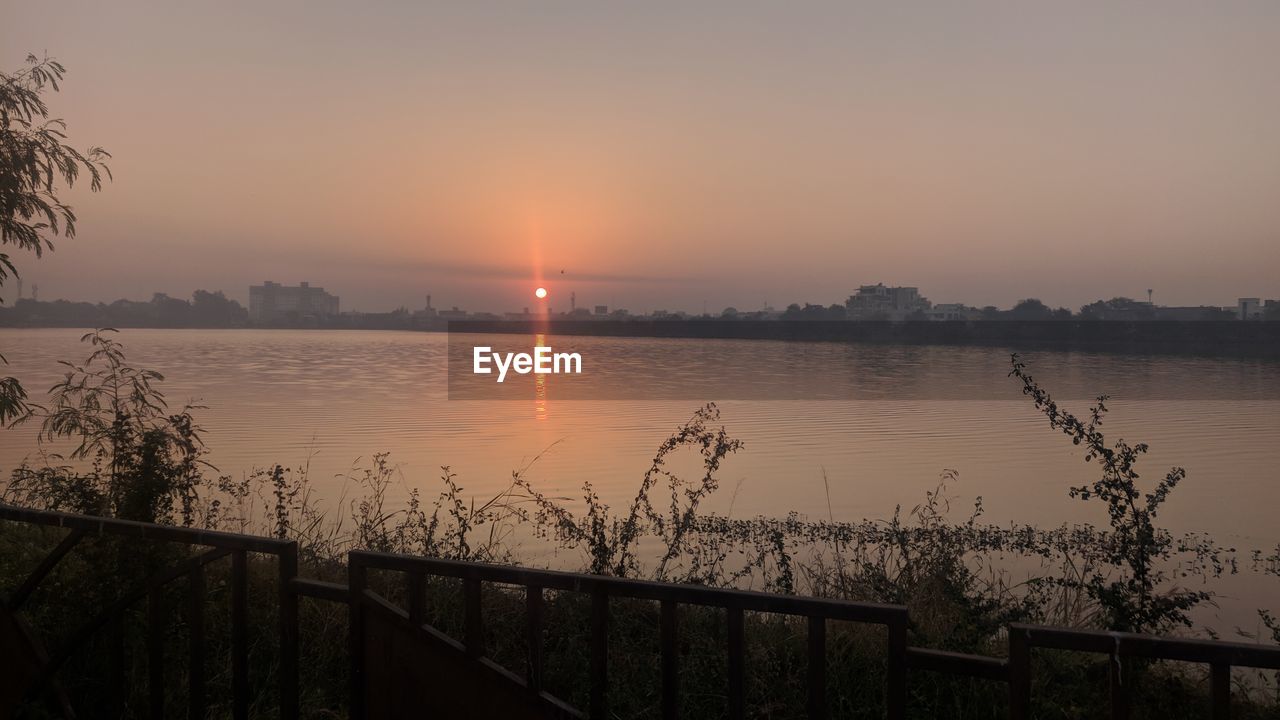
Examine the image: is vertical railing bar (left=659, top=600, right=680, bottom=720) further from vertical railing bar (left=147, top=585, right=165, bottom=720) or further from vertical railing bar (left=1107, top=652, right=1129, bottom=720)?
vertical railing bar (left=147, top=585, right=165, bottom=720)

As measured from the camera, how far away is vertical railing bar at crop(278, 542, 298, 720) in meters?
3.90

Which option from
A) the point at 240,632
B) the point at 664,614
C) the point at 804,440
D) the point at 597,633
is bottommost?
the point at 804,440

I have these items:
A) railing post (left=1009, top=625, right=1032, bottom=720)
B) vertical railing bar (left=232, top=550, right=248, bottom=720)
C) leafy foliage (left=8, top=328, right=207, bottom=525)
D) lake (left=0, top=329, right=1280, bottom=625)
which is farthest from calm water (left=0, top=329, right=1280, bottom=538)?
railing post (left=1009, top=625, right=1032, bottom=720)

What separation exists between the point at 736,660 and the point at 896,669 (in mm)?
→ 483

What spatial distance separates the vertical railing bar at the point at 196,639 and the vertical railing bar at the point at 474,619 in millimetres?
1380

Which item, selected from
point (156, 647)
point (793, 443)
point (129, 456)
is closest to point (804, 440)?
point (793, 443)

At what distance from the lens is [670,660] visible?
3205 mm

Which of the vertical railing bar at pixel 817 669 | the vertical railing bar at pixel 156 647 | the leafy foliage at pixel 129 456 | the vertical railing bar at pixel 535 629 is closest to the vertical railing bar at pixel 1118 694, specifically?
the vertical railing bar at pixel 817 669

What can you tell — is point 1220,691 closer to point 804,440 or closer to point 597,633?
point 597,633

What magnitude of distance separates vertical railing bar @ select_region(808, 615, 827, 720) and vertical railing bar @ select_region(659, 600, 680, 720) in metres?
0.43

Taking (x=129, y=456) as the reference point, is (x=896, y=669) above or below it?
below

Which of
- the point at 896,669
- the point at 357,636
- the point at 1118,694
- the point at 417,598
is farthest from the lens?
the point at 357,636

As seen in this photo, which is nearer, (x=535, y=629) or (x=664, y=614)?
(x=664, y=614)

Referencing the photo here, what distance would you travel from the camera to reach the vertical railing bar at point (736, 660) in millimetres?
A: 3016
